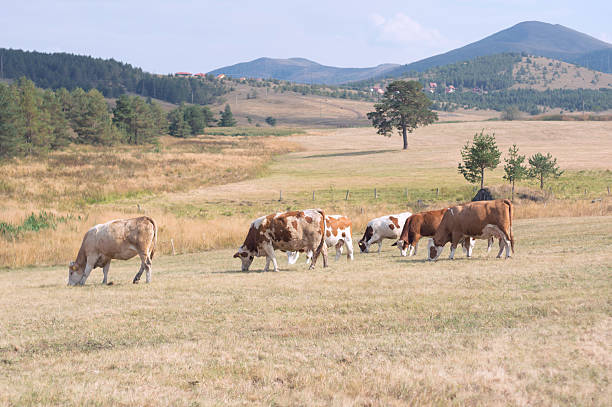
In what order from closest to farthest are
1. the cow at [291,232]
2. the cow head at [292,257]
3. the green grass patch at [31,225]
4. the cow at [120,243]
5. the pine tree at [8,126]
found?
the cow at [120,243] → the cow at [291,232] → the cow head at [292,257] → the green grass patch at [31,225] → the pine tree at [8,126]

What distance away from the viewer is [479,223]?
64.4 feet

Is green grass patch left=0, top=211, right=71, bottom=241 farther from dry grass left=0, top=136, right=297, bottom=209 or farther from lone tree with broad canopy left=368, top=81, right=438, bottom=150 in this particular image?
lone tree with broad canopy left=368, top=81, right=438, bottom=150

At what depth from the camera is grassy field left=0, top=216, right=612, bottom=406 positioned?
838 cm

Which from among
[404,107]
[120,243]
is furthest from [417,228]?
[404,107]

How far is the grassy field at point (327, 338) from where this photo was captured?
8.38 metres

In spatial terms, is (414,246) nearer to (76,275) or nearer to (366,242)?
(366,242)

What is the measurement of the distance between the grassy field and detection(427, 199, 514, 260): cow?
135 centimetres

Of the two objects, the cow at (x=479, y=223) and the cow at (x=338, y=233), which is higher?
the cow at (x=479, y=223)

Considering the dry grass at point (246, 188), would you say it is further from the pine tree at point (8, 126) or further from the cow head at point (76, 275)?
the cow head at point (76, 275)

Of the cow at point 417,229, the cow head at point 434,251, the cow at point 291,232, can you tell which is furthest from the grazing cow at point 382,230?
the cow at point 291,232

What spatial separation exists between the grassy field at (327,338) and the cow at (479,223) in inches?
53.0

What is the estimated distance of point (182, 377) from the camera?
362 inches

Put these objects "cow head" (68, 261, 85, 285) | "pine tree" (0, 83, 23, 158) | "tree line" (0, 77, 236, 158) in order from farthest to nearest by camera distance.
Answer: "tree line" (0, 77, 236, 158), "pine tree" (0, 83, 23, 158), "cow head" (68, 261, 85, 285)

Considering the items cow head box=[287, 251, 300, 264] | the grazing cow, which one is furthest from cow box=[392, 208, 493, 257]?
cow head box=[287, 251, 300, 264]
